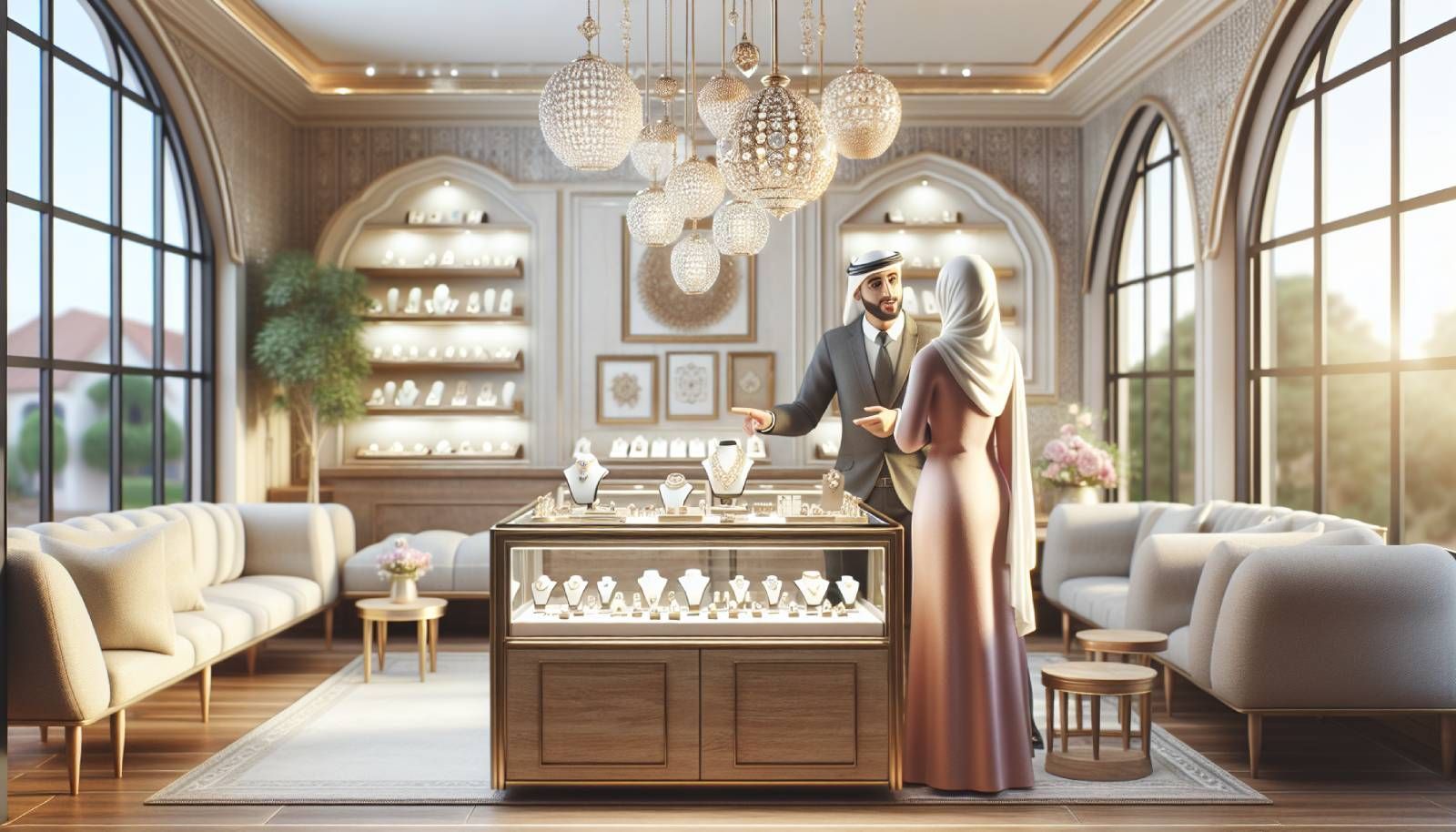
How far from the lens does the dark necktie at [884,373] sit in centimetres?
494

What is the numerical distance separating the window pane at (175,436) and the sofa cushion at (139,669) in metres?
2.72

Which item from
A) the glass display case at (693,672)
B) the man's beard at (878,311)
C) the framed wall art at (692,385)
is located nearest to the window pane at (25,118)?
the glass display case at (693,672)

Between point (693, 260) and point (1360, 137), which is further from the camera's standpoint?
point (1360, 137)

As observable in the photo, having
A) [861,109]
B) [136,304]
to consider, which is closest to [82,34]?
[136,304]

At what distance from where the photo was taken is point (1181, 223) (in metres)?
7.64

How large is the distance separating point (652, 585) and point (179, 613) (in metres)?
Result: 2.66

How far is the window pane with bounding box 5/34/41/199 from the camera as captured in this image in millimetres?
5914

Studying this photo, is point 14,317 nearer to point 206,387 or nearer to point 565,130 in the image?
point 206,387

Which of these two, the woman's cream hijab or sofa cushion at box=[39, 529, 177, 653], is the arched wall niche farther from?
sofa cushion at box=[39, 529, 177, 653]

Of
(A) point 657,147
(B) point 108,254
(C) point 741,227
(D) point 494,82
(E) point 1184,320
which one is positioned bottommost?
(E) point 1184,320

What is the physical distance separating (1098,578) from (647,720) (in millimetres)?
3615

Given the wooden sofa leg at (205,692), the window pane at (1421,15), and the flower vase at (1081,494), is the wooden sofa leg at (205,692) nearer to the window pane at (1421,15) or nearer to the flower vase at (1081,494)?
the flower vase at (1081,494)

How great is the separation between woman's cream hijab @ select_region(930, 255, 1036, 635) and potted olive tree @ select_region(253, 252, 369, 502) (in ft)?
16.7

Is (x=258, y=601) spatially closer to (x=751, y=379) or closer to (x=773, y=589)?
(x=773, y=589)
